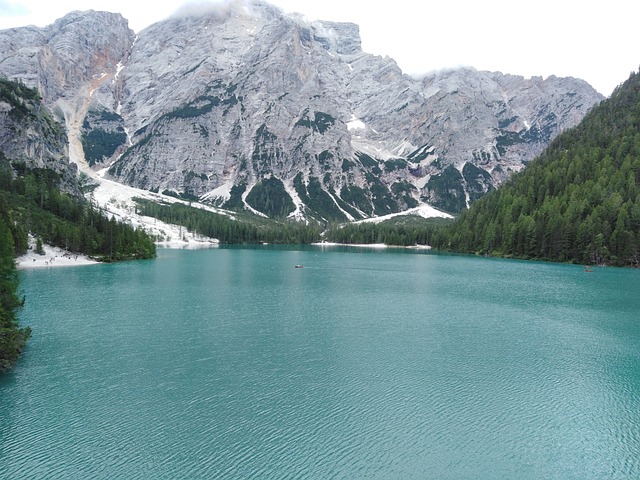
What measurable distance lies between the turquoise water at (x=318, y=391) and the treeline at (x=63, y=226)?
5568cm

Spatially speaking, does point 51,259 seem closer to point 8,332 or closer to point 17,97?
point 8,332

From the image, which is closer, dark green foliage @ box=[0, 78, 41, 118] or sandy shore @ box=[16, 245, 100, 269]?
sandy shore @ box=[16, 245, 100, 269]

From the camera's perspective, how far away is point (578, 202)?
13650 centimetres

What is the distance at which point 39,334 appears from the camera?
4138cm

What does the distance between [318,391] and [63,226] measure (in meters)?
114

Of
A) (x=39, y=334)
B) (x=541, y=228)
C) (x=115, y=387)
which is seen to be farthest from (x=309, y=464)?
(x=541, y=228)

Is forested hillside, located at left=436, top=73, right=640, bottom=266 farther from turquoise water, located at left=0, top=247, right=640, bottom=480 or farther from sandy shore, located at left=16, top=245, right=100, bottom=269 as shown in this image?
sandy shore, located at left=16, top=245, right=100, bottom=269

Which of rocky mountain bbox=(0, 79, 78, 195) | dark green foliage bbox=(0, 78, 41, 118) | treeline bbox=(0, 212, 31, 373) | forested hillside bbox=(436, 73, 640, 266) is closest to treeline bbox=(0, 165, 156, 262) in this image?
rocky mountain bbox=(0, 79, 78, 195)

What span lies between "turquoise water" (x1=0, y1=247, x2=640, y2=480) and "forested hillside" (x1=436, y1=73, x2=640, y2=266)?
7558 cm

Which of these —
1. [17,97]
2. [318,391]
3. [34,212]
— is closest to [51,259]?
[34,212]

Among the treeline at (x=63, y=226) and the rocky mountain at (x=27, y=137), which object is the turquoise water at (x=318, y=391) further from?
the rocky mountain at (x=27, y=137)

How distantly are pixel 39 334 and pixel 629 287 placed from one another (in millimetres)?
96501

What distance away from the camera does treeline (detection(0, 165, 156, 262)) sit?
111 metres

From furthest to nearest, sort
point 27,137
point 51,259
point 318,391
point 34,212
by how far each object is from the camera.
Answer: point 27,137 < point 34,212 < point 51,259 < point 318,391
